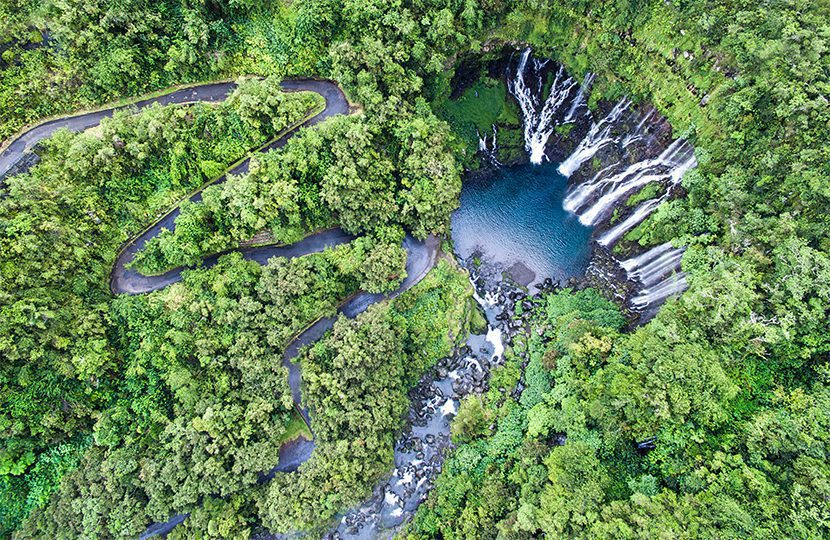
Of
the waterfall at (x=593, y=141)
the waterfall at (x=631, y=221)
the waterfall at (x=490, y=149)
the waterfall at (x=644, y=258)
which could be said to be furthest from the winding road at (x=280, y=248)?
the waterfall at (x=644, y=258)

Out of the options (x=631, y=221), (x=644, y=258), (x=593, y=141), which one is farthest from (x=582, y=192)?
(x=644, y=258)

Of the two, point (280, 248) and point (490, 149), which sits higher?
point (490, 149)

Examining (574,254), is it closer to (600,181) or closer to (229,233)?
(600,181)

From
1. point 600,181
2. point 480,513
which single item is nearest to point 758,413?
point 480,513

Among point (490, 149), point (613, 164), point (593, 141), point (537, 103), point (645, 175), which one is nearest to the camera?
point (645, 175)

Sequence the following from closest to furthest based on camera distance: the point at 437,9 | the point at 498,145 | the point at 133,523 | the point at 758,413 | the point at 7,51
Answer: the point at 758,413
the point at 133,523
the point at 7,51
the point at 437,9
the point at 498,145

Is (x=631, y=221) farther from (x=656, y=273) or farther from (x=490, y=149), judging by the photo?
(x=490, y=149)
